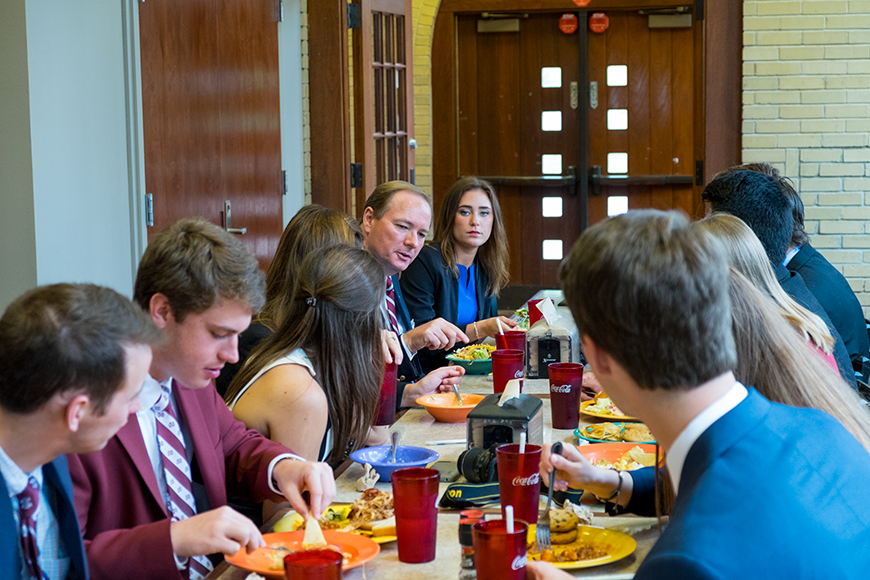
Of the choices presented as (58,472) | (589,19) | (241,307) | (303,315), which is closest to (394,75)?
(589,19)

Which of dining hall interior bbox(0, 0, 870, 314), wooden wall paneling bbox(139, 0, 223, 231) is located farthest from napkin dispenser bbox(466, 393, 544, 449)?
wooden wall paneling bbox(139, 0, 223, 231)

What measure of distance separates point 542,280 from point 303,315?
7444 mm

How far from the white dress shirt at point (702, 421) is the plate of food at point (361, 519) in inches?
24.4

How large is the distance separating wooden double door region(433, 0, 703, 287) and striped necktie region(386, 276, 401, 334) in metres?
5.84

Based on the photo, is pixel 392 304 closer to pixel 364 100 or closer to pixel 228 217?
pixel 228 217

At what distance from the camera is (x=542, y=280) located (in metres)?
9.42

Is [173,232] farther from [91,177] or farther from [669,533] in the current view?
[91,177]

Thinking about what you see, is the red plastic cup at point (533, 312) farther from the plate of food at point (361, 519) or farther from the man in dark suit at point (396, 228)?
the plate of food at point (361, 519)

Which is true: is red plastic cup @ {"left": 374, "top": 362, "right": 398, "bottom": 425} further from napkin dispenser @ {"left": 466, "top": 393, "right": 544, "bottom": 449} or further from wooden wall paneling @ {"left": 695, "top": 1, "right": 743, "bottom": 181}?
wooden wall paneling @ {"left": 695, "top": 1, "right": 743, "bottom": 181}

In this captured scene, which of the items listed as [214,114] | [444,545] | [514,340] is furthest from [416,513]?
[214,114]

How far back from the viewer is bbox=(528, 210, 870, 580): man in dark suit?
0.96 metres

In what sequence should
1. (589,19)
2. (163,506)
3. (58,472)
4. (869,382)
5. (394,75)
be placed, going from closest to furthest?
(58,472), (163,506), (869,382), (394,75), (589,19)

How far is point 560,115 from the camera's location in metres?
9.22

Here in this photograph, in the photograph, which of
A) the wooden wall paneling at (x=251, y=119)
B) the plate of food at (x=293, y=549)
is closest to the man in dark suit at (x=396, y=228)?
the wooden wall paneling at (x=251, y=119)
